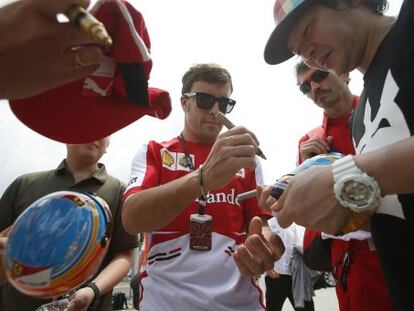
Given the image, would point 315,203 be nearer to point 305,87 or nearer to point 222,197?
point 222,197

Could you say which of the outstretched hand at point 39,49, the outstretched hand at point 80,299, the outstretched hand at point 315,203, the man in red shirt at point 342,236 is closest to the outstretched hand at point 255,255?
the man in red shirt at point 342,236

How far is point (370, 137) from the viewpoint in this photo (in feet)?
4.50

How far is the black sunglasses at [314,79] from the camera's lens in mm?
2557

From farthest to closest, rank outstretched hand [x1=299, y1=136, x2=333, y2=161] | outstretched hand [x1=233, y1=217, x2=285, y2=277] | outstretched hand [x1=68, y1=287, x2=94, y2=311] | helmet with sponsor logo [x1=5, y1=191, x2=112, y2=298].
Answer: outstretched hand [x1=299, y1=136, x2=333, y2=161]
outstretched hand [x1=68, y1=287, x2=94, y2=311]
outstretched hand [x1=233, y1=217, x2=285, y2=277]
helmet with sponsor logo [x1=5, y1=191, x2=112, y2=298]

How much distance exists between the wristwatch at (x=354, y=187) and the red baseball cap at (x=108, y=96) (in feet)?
2.03

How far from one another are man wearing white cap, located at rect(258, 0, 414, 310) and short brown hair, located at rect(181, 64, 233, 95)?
601mm

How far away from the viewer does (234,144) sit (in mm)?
1688

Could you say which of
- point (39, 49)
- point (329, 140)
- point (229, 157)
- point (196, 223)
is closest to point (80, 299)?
point (196, 223)

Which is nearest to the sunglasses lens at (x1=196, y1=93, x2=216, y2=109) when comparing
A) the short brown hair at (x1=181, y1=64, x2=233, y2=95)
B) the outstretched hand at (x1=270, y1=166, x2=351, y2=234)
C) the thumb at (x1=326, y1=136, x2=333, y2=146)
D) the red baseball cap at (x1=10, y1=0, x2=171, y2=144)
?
the short brown hair at (x1=181, y1=64, x2=233, y2=95)

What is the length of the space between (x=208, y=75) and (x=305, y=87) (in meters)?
0.86

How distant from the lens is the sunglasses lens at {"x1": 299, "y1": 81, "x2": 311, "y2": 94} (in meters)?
2.68

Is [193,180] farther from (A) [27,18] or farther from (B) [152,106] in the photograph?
(A) [27,18]

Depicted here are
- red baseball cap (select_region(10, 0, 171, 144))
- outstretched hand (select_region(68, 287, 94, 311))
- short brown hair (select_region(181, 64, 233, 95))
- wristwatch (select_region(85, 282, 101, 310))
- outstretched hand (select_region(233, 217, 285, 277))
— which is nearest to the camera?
red baseball cap (select_region(10, 0, 171, 144))

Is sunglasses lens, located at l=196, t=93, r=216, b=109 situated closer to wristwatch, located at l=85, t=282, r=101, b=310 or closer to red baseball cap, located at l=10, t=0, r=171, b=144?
red baseball cap, located at l=10, t=0, r=171, b=144
